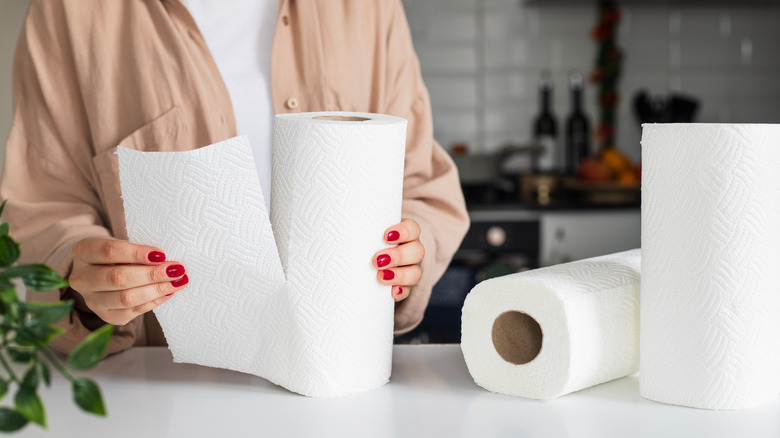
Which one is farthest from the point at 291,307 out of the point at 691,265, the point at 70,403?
the point at 691,265

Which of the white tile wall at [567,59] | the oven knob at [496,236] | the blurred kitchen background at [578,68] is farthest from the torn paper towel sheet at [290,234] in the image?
the white tile wall at [567,59]

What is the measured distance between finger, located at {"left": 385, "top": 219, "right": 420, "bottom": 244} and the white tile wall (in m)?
2.08

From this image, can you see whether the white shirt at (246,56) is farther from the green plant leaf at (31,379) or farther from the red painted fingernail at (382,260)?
the green plant leaf at (31,379)

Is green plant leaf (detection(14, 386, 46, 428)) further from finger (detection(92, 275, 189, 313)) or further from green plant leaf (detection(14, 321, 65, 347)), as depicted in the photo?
finger (detection(92, 275, 189, 313))

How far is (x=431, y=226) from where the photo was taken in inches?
39.9

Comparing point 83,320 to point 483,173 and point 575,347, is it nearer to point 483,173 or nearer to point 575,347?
point 575,347

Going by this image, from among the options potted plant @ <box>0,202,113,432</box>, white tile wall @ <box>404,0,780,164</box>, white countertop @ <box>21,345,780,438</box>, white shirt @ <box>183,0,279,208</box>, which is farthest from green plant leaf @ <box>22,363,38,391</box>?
white tile wall @ <box>404,0,780,164</box>

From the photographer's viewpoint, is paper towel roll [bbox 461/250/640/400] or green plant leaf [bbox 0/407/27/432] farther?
paper towel roll [bbox 461/250/640/400]

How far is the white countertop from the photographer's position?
60 cm

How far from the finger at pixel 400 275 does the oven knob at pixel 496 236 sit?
1579 mm

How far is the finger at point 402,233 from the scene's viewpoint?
69 centimetres

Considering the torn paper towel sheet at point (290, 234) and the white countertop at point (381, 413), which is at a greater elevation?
the torn paper towel sheet at point (290, 234)

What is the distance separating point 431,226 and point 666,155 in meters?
0.43

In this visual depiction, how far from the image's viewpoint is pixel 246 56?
103cm
